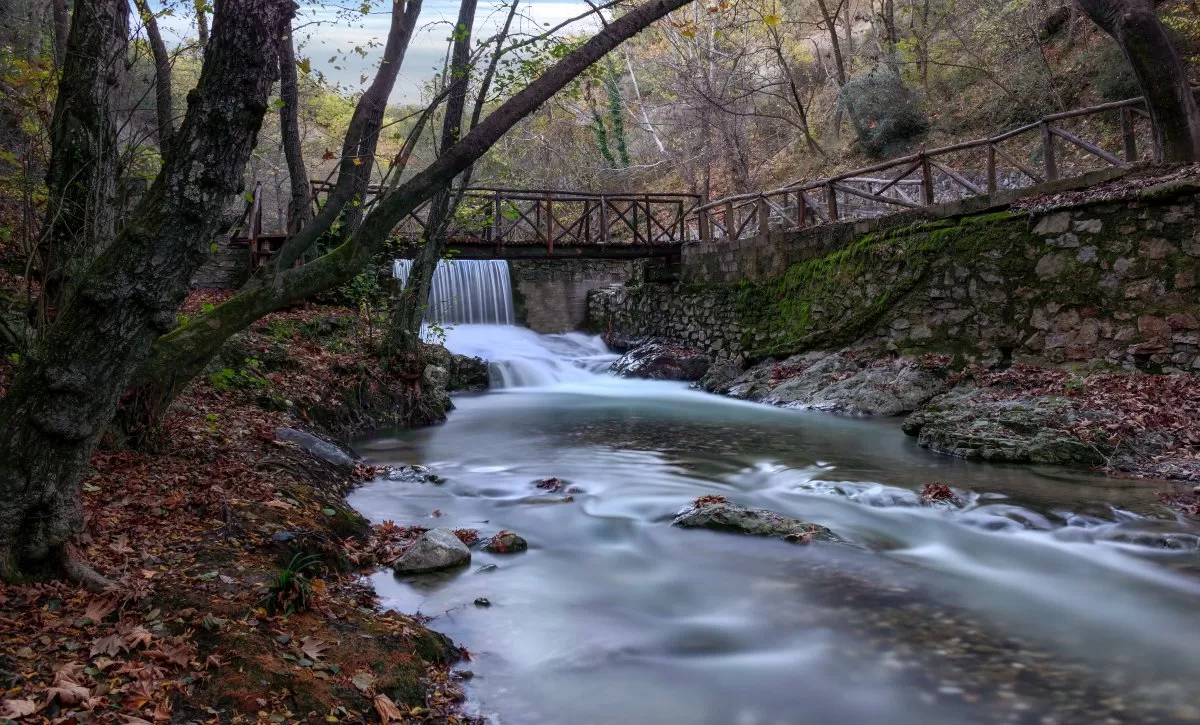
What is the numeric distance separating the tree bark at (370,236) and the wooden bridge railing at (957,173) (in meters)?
6.97

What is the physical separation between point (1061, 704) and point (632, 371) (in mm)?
12623

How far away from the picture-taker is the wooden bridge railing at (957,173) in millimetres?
9016

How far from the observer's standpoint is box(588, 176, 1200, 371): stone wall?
305 inches

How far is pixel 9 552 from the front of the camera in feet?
8.83

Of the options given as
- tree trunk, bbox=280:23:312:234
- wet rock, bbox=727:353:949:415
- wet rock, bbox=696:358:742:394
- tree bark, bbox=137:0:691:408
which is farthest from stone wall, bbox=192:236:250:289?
tree bark, bbox=137:0:691:408

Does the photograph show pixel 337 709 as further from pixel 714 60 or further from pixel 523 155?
pixel 523 155

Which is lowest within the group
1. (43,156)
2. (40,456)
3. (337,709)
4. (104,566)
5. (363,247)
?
(337,709)

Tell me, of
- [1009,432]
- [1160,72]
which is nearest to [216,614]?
[1009,432]

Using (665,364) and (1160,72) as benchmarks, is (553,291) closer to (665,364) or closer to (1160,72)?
(665,364)

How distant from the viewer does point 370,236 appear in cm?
387

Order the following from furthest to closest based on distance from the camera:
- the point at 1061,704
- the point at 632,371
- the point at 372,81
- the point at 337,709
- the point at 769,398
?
the point at 632,371 < the point at 769,398 < the point at 372,81 < the point at 1061,704 < the point at 337,709

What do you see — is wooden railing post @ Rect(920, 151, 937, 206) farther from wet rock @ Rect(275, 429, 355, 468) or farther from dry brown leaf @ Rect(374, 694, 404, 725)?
dry brown leaf @ Rect(374, 694, 404, 725)

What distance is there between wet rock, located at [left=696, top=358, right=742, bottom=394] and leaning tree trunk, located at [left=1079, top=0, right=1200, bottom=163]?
6975 millimetres

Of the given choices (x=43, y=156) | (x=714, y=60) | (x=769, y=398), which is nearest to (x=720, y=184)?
(x=714, y=60)
